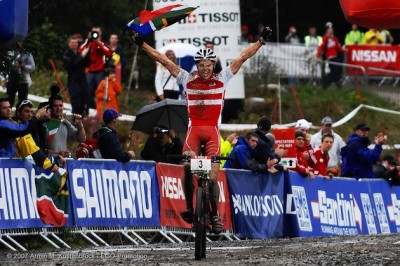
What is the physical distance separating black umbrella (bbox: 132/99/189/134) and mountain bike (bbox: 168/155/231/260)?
19.2 ft

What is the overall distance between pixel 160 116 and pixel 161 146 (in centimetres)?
123

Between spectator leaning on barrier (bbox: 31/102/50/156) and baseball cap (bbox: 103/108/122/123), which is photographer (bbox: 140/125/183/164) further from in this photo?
spectator leaning on barrier (bbox: 31/102/50/156)

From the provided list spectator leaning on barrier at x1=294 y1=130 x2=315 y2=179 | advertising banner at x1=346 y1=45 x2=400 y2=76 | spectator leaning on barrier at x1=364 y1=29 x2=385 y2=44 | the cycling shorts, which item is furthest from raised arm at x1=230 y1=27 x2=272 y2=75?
spectator leaning on barrier at x1=364 y1=29 x2=385 y2=44

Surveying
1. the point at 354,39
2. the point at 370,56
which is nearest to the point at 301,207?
the point at 370,56

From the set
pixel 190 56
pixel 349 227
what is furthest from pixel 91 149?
pixel 190 56

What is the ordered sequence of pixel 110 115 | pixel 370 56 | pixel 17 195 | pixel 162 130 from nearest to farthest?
pixel 17 195, pixel 110 115, pixel 162 130, pixel 370 56

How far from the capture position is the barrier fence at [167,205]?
19.4 meters

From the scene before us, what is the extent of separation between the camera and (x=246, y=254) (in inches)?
694

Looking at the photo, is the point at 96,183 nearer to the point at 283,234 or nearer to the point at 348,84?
the point at 283,234

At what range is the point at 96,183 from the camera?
67.7 feet

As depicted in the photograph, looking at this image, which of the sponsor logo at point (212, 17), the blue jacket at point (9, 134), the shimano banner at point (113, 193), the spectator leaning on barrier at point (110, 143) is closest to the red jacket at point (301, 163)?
the shimano banner at point (113, 193)

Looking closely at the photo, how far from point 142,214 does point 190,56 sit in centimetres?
827

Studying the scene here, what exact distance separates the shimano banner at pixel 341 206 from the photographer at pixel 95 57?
13.0 ft

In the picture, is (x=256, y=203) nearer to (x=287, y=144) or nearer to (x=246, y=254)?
(x=287, y=144)
